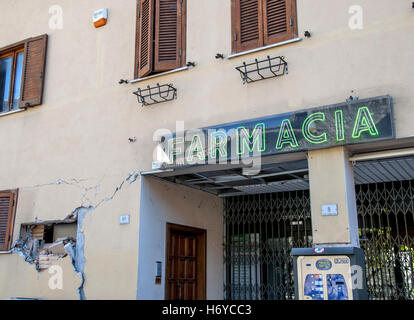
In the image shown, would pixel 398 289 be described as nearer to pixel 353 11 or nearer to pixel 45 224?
pixel 353 11

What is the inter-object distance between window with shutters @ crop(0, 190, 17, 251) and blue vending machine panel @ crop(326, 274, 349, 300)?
5.16 metres

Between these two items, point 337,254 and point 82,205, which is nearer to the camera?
point 337,254

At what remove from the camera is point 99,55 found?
739 cm

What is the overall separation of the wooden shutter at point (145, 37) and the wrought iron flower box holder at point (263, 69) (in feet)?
4.98

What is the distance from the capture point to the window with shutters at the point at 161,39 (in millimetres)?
6586

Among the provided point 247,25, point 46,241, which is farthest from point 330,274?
point 46,241

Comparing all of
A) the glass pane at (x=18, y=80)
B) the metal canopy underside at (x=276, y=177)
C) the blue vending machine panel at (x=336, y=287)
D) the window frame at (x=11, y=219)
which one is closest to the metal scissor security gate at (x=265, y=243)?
the metal canopy underside at (x=276, y=177)

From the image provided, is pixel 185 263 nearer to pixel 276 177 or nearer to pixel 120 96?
pixel 276 177

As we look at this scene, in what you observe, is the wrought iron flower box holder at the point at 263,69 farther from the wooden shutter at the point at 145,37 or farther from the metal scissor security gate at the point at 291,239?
the metal scissor security gate at the point at 291,239

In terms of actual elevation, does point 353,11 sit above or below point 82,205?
above

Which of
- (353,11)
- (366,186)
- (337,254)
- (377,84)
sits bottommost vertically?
(337,254)
